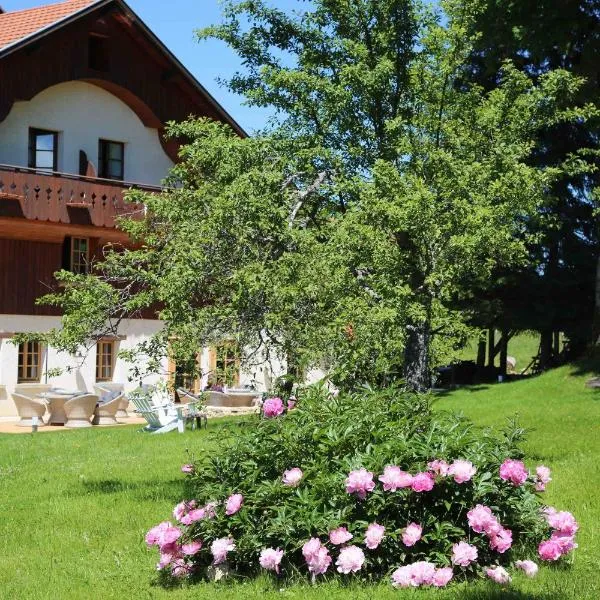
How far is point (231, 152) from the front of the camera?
11617 mm

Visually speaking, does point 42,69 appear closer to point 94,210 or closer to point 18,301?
point 94,210

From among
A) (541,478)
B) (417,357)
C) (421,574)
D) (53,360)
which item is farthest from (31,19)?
(421,574)

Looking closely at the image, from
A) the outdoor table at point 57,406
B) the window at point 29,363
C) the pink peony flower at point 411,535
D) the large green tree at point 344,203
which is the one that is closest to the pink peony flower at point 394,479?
the pink peony flower at point 411,535

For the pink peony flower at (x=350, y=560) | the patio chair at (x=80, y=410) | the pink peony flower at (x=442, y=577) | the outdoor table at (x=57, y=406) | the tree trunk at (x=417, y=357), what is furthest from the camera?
the outdoor table at (x=57, y=406)

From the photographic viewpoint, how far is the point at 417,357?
486 inches

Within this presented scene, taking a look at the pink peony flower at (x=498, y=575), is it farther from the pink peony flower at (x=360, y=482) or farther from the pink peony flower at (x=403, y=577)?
the pink peony flower at (x=360, y=482)

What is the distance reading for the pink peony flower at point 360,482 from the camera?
22.0 feet

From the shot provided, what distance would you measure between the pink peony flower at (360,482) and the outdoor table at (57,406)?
1943 centimetres

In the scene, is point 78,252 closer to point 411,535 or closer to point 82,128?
point 82,128

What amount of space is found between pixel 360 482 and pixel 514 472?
3.70ft

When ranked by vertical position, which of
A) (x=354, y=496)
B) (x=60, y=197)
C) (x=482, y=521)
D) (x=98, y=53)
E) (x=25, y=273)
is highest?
(x=98, y=53)

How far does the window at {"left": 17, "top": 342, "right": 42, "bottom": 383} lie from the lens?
2827 cm

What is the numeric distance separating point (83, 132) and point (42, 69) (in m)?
2.50

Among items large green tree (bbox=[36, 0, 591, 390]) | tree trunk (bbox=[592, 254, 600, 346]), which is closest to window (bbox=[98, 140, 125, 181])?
tree trunk (bbox=[592, 254, 600, 346])
